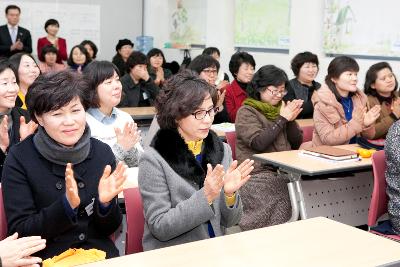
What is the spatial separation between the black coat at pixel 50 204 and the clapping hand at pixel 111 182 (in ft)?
0.36

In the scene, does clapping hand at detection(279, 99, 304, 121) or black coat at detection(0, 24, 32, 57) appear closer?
clapping hand at detection(279, 99, 304, 121)

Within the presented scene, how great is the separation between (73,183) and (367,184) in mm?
2864

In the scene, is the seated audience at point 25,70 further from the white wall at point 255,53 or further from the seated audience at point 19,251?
the white wall at point 255,53

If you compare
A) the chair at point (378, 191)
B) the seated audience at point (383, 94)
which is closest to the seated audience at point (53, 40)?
the seated audience at point (383, 94)

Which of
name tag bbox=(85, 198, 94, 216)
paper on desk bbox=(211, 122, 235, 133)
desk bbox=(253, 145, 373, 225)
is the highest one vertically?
name tag bbox=(85, 198, 94, 216)

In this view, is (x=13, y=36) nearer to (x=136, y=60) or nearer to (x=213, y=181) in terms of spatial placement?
(x=136, y=60)

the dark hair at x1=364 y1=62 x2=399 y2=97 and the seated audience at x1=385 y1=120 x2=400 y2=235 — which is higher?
the dark hair at x1=364 y1=62 x2=399 y2=97

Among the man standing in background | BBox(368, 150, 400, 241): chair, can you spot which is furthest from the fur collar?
the man standing in background

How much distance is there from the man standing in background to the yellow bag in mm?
7200

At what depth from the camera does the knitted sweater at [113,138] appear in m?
3.20

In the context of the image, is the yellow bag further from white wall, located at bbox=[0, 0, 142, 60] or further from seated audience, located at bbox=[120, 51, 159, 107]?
white wall, located at bbox=[0, 0, 142, 60]

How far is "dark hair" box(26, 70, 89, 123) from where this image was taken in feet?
6.85

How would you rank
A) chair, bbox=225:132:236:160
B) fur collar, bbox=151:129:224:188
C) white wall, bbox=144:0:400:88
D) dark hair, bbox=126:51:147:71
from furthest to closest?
white wall, bbox=144:0:400:88, dark hair, bbox=126:51:147:71, chair, bbox=225:132:236:160, fur collar, bbox=151:129:224:188

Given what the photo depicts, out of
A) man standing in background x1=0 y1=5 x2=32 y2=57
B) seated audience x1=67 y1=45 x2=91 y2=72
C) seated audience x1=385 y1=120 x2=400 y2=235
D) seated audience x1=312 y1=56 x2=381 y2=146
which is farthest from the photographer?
man standing in background x1=0 y1=5 x2=32 y2=57
